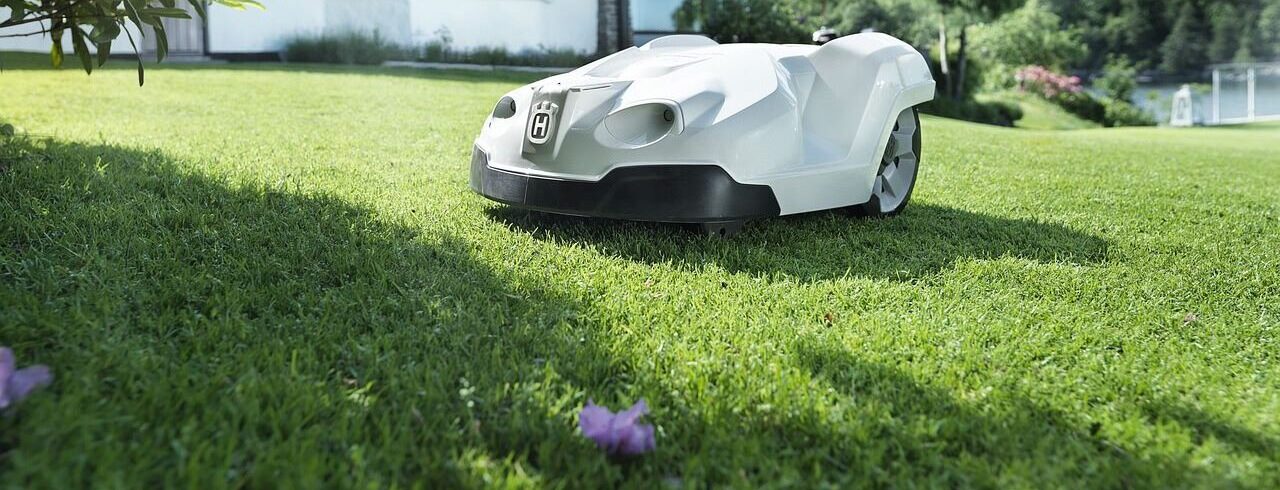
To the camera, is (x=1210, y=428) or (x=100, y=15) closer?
(x=1210, y=428)

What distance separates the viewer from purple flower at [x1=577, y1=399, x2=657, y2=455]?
1.54 m

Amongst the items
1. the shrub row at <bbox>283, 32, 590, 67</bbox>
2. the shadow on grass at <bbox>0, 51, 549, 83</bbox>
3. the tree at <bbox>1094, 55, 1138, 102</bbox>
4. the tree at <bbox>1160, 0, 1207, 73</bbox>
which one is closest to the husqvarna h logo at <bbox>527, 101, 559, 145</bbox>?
the shadow on grass at <bbox>0, 51, 549, 83</bbox>

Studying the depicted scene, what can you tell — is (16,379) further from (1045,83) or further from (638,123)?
(1045,83)

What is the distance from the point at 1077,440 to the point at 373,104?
7741 mm

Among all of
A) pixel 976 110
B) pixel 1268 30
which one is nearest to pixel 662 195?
pixel 976 110

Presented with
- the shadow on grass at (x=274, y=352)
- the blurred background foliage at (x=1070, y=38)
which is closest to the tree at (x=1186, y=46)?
the blurred background foliage at (x=1070, y=38)

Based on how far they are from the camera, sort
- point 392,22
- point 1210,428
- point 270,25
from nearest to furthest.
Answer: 1. point 1210,428
2. point 270,25
3. point 392,22

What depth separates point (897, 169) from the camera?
A: 12.7 ft

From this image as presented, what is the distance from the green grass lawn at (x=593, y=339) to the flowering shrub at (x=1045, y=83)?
76.7 feet

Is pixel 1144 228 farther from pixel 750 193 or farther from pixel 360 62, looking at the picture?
pixel 360 62

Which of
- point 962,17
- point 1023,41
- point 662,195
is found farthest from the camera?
point 1023,41

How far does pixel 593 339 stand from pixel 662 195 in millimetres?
900

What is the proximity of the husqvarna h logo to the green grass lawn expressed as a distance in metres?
0.35

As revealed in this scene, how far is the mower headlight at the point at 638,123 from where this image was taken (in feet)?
9.80
